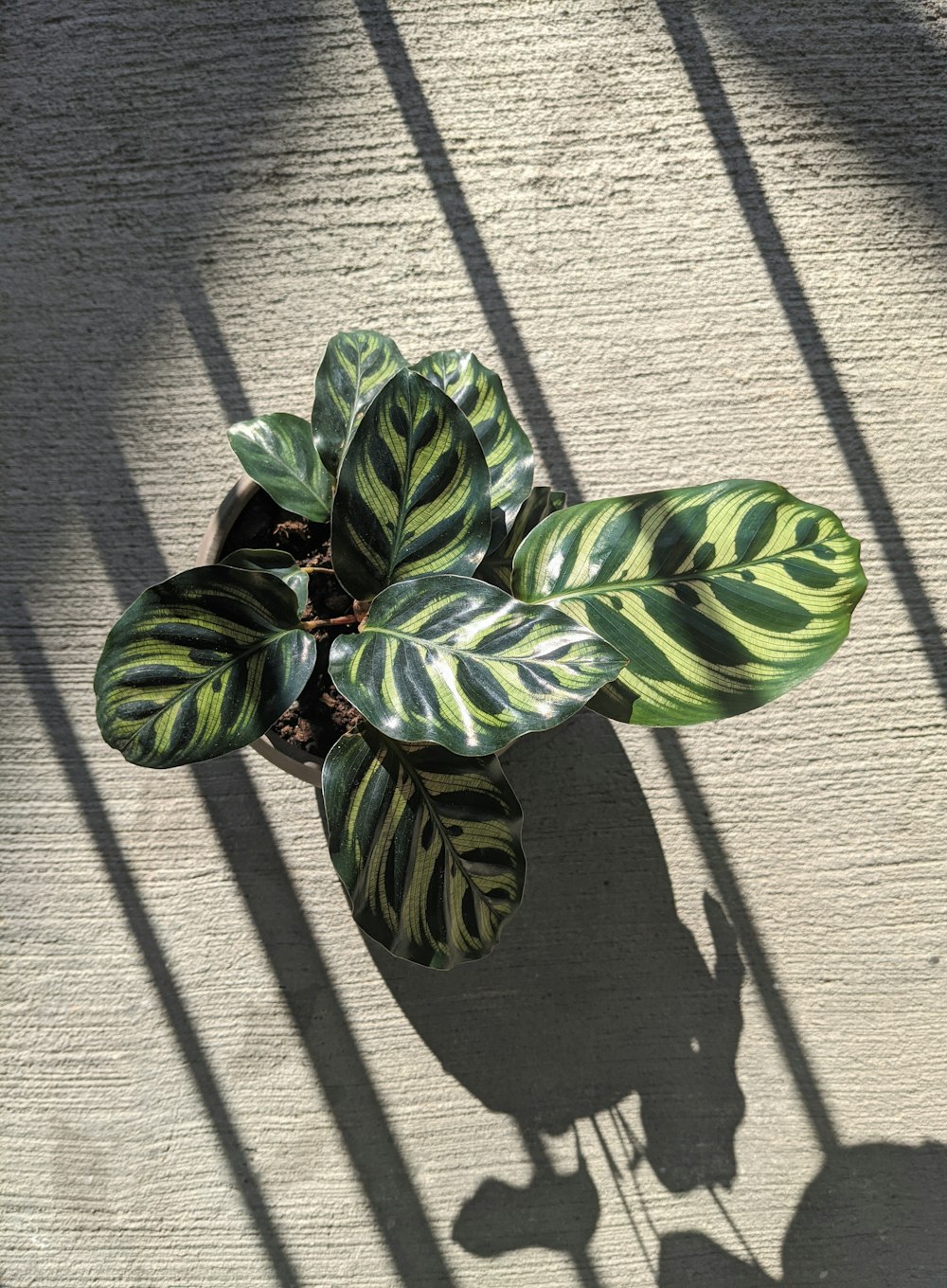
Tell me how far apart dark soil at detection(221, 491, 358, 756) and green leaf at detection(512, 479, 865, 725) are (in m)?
0.30

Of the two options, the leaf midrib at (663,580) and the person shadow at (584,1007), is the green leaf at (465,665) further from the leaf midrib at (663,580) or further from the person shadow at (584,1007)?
the person shadow at (584,1007)

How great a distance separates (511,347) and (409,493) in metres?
0.62

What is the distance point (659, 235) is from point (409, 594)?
823 mm

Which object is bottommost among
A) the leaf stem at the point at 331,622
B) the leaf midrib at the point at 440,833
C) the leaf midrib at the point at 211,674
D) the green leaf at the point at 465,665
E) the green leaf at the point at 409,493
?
the leaf midrib at the point at 440,833

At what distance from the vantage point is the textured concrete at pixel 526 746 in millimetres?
1351

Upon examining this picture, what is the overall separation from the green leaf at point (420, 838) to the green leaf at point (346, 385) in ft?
0.89

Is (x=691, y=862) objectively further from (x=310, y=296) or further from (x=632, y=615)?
(x=310, y=296)

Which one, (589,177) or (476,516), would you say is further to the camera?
(589,177)

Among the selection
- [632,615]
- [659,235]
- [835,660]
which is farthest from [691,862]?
[659,235]

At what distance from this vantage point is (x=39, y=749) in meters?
1.38

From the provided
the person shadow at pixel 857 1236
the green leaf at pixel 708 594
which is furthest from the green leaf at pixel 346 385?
the person shadow at pixel 857 1236

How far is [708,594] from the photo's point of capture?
2.92 ft

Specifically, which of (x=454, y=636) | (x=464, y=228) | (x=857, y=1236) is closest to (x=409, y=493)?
(x=454, y=636)

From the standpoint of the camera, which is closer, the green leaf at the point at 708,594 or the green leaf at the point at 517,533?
the green leaf at the point at 708,594
